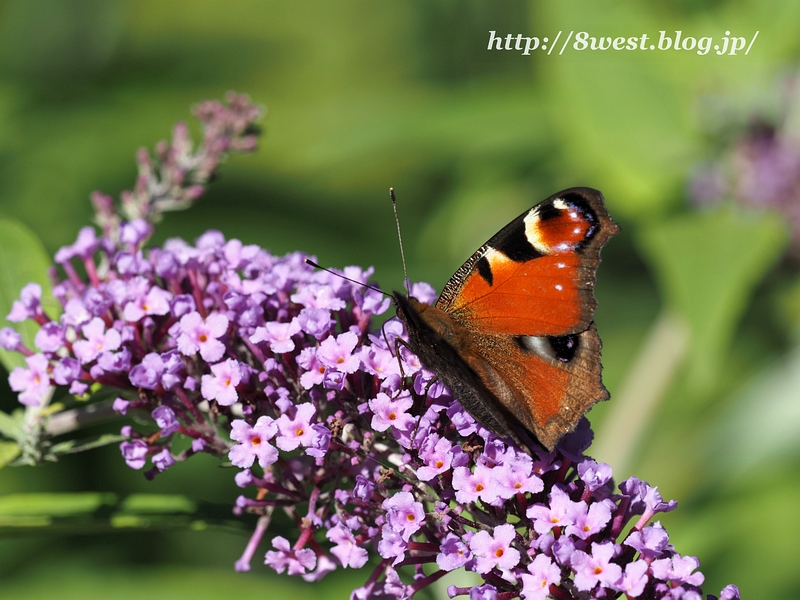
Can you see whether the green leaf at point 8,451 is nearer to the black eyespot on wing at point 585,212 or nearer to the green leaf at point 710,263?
the black eyespot on wing at point 585,212

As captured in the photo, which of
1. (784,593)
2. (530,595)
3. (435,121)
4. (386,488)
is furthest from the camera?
(435,121)

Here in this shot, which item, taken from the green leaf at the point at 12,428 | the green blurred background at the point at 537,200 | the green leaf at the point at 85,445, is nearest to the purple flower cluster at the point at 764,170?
the green blurred background at the point at 537,200

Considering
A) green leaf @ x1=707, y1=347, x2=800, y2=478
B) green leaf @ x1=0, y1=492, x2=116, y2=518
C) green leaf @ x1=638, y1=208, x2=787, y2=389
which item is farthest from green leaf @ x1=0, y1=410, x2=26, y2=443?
green leaf @ x1=707, y1=347, x2=800, y2=478

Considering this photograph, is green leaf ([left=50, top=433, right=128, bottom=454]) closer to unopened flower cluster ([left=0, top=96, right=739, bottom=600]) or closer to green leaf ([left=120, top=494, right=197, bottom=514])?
unopened flower cluster ([left=0, top=96, right=739, bottom=600])

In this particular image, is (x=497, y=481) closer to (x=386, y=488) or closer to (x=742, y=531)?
(x=386, y=488)

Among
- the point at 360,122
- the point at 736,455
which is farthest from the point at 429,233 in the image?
the point at 736,455

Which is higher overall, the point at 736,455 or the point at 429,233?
the point at 429,233
